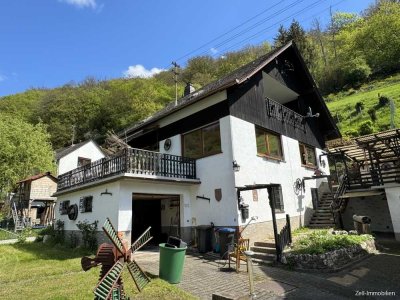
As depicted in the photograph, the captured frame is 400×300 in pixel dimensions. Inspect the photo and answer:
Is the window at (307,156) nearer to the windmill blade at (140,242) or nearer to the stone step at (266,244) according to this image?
the stone step at (266,244)

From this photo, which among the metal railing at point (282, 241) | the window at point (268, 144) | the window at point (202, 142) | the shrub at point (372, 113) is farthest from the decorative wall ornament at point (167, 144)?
the shrub at point (372, 113)

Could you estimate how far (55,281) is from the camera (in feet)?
26.0

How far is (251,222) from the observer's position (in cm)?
1212

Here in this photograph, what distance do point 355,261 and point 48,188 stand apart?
33.4 metres

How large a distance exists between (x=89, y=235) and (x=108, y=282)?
26.8 feet

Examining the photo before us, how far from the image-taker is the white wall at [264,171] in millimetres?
12508

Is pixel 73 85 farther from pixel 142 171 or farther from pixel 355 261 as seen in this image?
pixel 355 261

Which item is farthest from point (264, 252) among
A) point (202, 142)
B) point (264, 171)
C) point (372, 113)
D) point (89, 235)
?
point (372, 113)

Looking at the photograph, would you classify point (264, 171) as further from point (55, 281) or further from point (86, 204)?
point (55, 281)

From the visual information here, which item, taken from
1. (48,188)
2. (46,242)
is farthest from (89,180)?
(48,188)

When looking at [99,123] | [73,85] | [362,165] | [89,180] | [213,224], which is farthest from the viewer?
[73,85]

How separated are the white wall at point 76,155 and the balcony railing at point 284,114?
28.4m

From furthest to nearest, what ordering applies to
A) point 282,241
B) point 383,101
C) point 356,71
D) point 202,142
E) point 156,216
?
1. point 356,71
2. point 383,101
3. point 156,216
4. point 202,142
5. point 282,241

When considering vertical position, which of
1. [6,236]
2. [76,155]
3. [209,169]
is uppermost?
[76,155]
